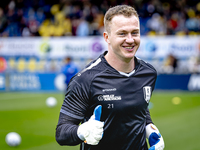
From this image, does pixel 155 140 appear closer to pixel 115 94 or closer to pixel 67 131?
pixel 115 94

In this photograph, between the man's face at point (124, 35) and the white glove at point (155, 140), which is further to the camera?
the white glove at point (155, 140)

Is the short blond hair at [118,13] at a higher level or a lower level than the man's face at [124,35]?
higher

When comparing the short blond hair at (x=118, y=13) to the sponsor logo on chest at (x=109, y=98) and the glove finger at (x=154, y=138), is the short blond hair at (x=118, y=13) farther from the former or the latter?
the glove finger at (x=154, y=138)

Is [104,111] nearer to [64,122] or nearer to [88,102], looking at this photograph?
[88,102]

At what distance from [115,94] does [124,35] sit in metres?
0.69

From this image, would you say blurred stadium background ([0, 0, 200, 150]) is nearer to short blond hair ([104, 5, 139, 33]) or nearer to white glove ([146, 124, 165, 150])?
white glove ([146, 124, 165, 150])

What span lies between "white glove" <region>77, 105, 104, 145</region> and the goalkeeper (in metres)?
0.23

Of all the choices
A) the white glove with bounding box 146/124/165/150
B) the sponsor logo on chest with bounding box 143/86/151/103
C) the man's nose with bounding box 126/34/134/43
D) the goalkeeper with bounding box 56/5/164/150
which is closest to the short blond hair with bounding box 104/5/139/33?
the goalkeeper with bounding box 56/5/164/150

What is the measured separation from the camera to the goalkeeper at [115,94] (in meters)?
3.54

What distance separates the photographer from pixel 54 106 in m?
14.4

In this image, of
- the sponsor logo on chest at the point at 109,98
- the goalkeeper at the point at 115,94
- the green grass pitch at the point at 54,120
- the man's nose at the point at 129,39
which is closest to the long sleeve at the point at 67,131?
the goalkeeper at the point at 115,94

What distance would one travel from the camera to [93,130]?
123 inches

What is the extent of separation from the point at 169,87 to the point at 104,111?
14472mm

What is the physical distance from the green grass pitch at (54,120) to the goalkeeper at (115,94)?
461 cm
